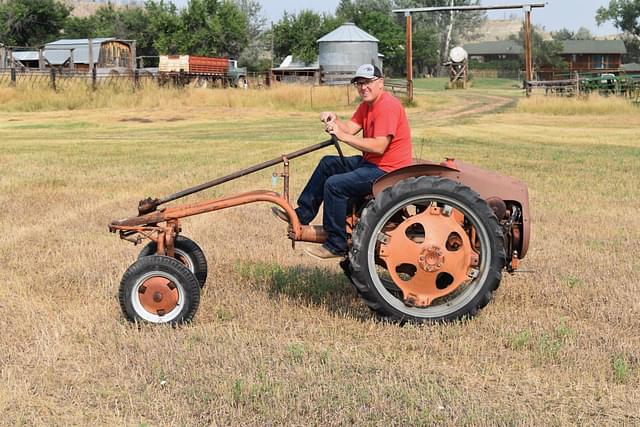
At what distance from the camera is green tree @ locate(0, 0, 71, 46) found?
243 ft

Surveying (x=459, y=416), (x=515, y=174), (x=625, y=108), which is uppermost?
(x=625, y=108)

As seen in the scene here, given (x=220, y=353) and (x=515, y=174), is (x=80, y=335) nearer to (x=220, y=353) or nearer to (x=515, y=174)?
(x=220, y=353)

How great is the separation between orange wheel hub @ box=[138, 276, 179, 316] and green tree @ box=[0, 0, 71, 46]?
7430cm

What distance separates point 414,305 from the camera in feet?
19.2

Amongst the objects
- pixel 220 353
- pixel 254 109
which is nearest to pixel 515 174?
pixel 220 353

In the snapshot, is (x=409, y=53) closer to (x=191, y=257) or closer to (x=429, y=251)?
(x=191, y=257)

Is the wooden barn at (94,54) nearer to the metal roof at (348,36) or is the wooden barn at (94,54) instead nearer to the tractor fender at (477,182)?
the metal roof at (348,36)

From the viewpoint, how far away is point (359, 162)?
640cm

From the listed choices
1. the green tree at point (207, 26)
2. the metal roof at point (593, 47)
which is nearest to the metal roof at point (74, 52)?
the green tree at point (207, 26)

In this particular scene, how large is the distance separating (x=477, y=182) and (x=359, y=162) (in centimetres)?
90

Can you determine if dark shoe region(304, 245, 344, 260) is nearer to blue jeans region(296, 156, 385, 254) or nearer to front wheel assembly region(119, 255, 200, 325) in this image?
blue jeans region(296, 156, 385, 254)

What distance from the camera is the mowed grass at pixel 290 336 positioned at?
4.50 m

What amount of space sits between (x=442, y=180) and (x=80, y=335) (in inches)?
106

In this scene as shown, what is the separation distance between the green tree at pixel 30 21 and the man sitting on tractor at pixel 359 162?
7410 cm
